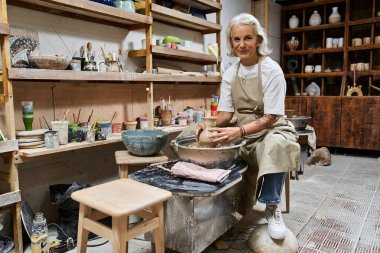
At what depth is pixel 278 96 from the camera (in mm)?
1926

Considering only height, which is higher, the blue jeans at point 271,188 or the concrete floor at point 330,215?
the blue jeans at point 271,188

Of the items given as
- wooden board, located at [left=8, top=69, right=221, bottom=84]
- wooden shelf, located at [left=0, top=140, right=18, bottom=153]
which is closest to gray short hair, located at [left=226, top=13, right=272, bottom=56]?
wooden board, located at [left=8, top=69, right=221, bottom=84]

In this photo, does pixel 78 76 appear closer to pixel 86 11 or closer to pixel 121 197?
pixel 86 11

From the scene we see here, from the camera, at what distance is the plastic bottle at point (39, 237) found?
1.87 meters

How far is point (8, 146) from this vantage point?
1867 millimetres

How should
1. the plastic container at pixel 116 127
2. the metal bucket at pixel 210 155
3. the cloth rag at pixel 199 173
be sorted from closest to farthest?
the cloth rag at pixel 199 173, the metal bucket at pixel 210 155, the plastic container at pixel 116 127

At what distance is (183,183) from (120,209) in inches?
17.4

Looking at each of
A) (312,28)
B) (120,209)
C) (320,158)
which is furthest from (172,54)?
(312,28)

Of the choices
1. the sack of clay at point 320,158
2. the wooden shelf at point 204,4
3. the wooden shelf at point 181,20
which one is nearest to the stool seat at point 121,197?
the wooden shelf at point 181,20

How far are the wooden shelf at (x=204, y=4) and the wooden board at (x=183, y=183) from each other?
2281 millimetres

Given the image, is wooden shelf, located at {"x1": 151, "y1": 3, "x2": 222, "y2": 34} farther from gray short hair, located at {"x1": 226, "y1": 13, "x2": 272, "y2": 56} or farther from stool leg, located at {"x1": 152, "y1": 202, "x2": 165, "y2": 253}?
stool leg, located at {"x1": 152, "y1": 202, "x2": 165, "y2": 253}

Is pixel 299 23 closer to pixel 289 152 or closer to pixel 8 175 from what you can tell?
pixel 289 152

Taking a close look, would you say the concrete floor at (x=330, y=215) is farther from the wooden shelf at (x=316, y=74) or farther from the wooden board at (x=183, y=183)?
the wooden shelf at (x=316, y=74)

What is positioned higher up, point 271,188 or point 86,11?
point 86,11
